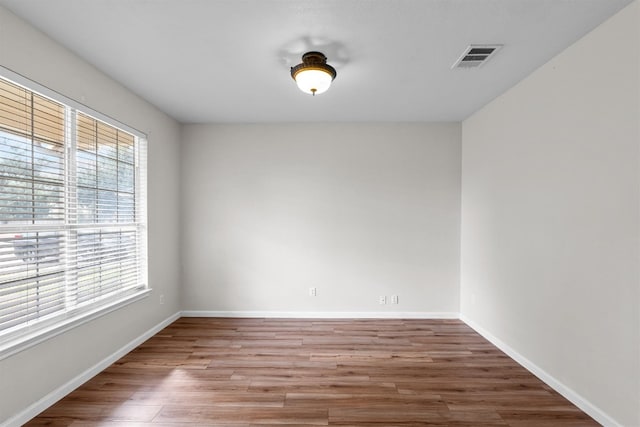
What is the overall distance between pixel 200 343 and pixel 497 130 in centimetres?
399

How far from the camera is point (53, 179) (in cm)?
232

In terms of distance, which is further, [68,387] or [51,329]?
[68,387]

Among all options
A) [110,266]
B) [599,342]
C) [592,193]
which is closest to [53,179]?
[110,266]

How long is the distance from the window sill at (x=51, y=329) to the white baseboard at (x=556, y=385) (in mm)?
3839

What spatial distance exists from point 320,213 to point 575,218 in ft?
8.96

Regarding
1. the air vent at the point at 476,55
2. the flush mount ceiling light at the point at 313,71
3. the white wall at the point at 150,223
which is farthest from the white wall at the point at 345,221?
the flush mount ceiling light at the point at 313,71

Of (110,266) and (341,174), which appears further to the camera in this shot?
(341,174)

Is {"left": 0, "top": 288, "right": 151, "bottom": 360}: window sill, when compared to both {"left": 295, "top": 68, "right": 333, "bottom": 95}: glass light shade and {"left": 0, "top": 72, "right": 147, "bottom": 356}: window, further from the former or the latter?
{"left": 295, "top": 68, "right": 333, "bottom": 95}: glass light shade

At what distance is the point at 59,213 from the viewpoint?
237cm

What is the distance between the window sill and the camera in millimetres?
1940

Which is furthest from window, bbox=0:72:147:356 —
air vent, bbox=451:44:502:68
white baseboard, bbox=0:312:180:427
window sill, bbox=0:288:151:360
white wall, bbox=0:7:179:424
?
air vent, bbox=451:44:502:68

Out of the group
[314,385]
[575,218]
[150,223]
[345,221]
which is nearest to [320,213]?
[345,221]

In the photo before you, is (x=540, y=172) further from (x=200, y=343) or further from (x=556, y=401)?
(x=200, y=343)

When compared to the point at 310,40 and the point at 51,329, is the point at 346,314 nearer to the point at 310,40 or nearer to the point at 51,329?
the point at 51,329
